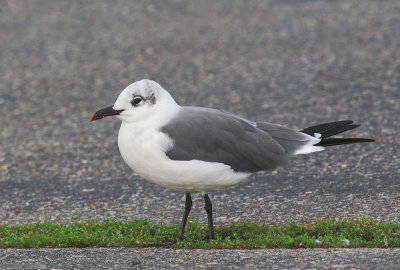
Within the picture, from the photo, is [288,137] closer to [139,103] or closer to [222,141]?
[222,141]

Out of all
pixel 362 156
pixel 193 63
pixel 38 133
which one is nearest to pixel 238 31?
pixel 193 63

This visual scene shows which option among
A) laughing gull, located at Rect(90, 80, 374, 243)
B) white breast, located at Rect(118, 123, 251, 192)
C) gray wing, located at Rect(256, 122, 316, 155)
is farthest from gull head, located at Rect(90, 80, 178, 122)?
gray wing, located at Rect(256, 122, 316, 155)

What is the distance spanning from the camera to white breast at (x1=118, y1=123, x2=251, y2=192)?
5996mm

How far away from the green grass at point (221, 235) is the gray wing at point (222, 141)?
65cm

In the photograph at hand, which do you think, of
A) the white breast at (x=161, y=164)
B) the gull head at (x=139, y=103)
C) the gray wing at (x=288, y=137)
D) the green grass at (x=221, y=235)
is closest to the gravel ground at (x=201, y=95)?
the green grass at (x=221, y=235)

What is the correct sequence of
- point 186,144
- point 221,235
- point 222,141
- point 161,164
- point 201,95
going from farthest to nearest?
1. point 201,95
2. point 221,235
3. point 222,141
4. point 186,144
5. point 161,164

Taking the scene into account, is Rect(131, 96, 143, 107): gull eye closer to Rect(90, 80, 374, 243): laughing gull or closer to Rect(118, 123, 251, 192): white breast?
Rect(90, 80, 374, 243): laughing gull

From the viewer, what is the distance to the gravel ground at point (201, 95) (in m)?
7.61

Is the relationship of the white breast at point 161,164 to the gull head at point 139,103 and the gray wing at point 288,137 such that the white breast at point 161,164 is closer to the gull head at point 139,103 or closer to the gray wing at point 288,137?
the gull head at point 139,103

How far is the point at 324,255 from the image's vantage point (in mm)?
5645

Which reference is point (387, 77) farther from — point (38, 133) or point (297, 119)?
point (38, 133)

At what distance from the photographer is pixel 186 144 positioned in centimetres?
616

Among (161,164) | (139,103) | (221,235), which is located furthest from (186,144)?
(221,235)

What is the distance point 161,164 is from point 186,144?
12.8 inches
